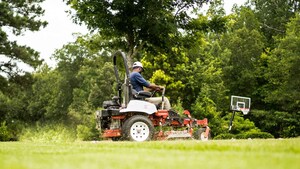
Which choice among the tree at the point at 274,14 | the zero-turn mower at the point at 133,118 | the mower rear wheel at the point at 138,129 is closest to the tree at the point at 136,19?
the zero-turn mower at the point at 133,118

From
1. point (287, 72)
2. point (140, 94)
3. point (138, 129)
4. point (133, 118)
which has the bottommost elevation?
point (138, 129)

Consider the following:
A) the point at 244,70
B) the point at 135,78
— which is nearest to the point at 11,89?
the point at 244,70

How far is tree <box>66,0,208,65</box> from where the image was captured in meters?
21.3

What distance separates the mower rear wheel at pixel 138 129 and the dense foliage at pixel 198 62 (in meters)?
9.05

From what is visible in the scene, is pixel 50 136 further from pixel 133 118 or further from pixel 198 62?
pixel 133 118

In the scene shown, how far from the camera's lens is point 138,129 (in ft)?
41.5

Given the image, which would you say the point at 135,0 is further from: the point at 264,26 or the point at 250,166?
the point at 264,26

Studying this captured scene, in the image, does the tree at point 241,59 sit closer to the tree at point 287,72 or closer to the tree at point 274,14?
the tree at point 287,72

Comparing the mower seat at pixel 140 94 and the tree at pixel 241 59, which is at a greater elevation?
the tree at pixel 241 59

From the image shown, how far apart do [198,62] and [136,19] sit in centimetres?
1633

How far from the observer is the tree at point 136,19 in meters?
21.3

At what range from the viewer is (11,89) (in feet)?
109

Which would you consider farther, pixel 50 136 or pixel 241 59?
pixel 241 59

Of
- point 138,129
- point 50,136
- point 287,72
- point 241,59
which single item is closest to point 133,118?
point 138,129
